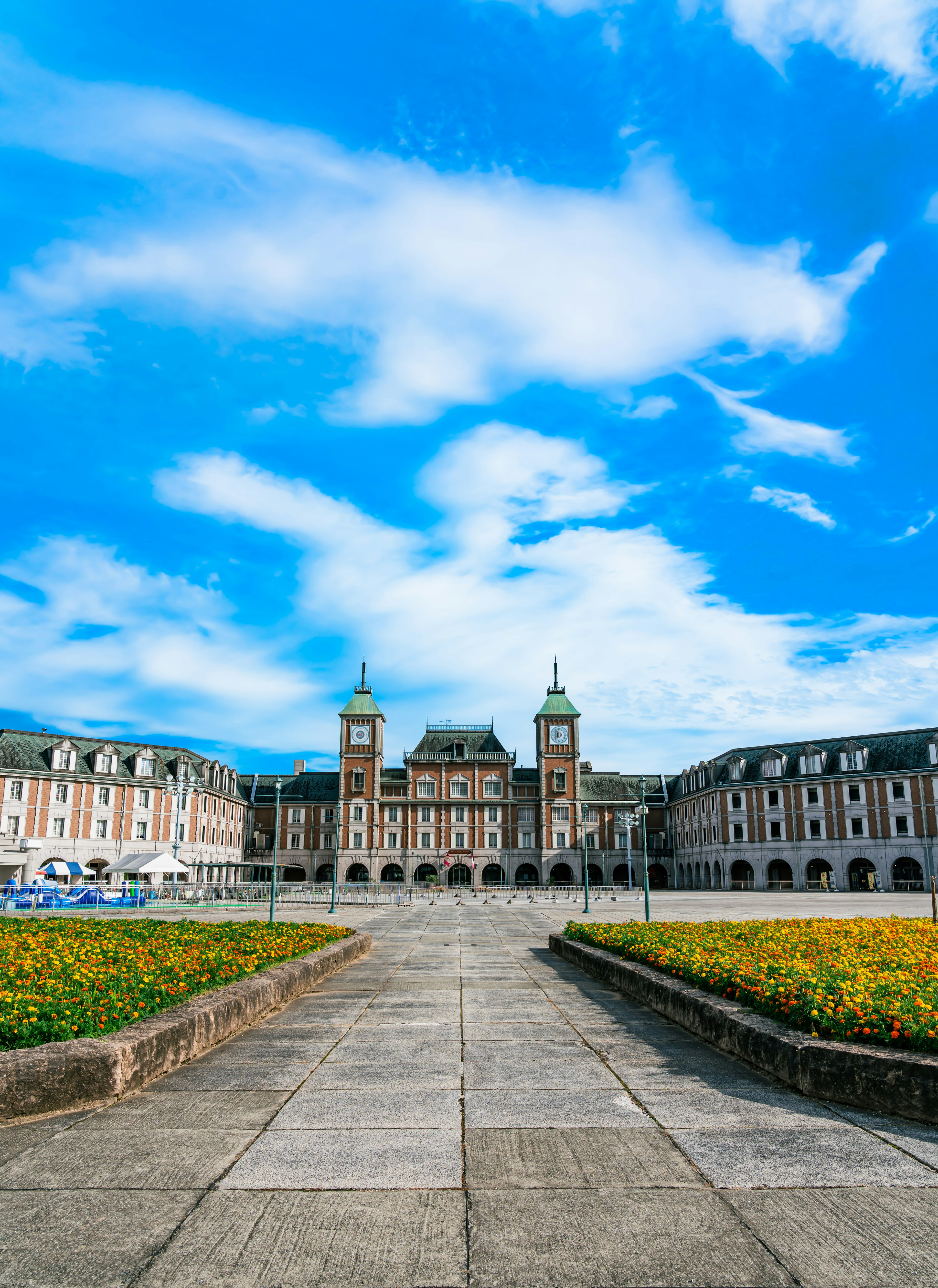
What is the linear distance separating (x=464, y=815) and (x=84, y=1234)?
82609mm

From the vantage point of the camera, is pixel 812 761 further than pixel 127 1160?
Yes

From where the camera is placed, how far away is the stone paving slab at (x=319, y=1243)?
12.8 feet

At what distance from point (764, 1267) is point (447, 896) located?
5424cm

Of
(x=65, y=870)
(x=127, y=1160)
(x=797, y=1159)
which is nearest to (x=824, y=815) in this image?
(x=65, y=870)

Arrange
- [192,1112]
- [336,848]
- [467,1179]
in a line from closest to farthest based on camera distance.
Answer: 1. [467,1179]
2. [192,1112]
3. [336,848]

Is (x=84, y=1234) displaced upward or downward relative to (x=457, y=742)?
downward

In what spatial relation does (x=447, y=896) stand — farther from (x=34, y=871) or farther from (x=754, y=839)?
(x=754, y=839)

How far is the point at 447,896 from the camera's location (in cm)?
5638

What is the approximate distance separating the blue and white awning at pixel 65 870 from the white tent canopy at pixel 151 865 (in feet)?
18.2

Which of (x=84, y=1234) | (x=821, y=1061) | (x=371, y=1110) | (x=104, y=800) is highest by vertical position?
(x=104, y=800)

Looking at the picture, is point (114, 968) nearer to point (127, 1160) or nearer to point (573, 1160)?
point (127, 1160)

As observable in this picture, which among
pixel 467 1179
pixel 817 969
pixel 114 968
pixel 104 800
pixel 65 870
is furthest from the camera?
pixel 104 800

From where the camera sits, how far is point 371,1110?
6.57m

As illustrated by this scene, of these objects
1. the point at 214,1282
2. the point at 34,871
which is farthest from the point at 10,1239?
the point at 34,871
